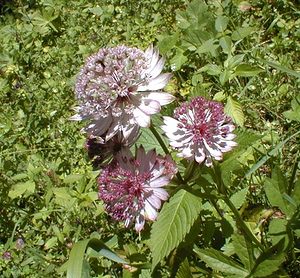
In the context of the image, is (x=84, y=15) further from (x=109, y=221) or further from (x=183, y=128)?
(x=183, y=128)

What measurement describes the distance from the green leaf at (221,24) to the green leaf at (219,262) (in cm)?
140

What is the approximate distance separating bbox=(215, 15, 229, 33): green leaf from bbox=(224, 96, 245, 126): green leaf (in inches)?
15.3

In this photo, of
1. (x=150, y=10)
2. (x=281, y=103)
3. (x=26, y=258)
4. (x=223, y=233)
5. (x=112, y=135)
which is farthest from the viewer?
(x=150, y=10)

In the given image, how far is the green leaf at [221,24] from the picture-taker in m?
2.74

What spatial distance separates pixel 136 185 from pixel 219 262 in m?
0.36

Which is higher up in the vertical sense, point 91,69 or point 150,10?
point 150,10

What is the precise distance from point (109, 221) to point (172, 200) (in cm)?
91

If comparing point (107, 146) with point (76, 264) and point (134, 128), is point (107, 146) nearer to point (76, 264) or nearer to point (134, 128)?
point (134, 128)

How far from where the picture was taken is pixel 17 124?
121 inches

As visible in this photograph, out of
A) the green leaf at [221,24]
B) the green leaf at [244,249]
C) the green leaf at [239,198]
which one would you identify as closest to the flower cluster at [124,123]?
the green leaf at [244,249]

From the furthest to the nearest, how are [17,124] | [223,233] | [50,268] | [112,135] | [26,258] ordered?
[17,124] → [26,258] → [50,268] → [223,233] → [112,135]

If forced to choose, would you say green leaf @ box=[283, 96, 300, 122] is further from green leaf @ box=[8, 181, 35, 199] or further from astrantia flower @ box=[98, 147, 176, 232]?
green leaf @ box=[8, 181, 35, 199]

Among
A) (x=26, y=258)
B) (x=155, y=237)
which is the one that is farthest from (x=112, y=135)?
(x=26, y=258)

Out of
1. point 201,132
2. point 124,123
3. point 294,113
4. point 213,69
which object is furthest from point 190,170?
point 213,69
